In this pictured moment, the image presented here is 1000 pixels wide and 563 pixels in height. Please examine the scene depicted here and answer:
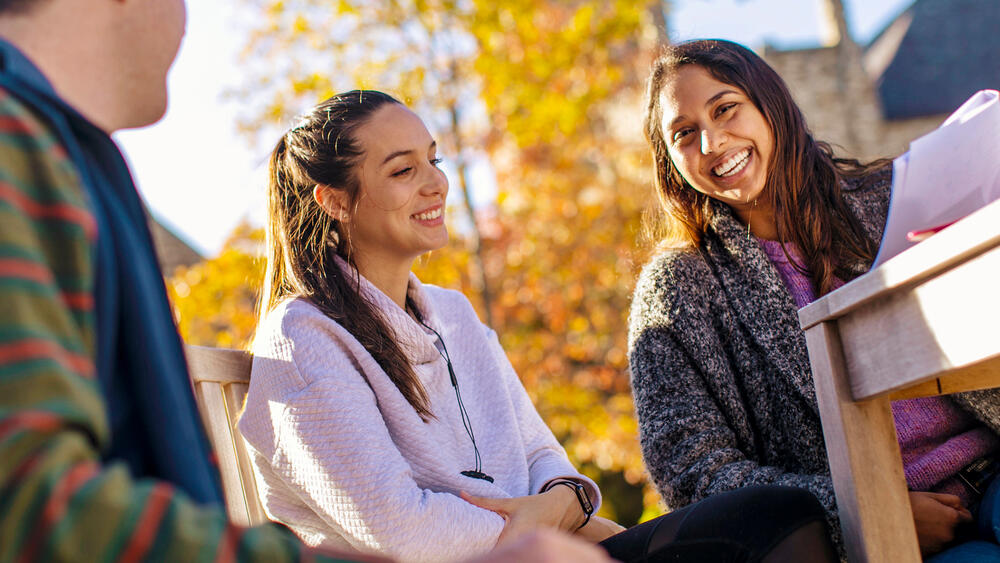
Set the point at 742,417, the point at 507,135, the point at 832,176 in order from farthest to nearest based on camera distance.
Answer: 1. the point at 507,135
2. the point at 832,176
3. the point at 742,417

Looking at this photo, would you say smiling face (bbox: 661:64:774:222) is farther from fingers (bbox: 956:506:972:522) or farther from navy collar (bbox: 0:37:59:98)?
navy collar (bbox: 0:37:59:98)

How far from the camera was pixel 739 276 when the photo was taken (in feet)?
6.85

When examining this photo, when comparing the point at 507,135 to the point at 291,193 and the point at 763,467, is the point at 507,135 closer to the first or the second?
the point at 291,193

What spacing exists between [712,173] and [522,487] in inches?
37.2

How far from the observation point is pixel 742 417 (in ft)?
6.28

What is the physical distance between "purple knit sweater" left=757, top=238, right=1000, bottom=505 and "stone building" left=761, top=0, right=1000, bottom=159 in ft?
45.4

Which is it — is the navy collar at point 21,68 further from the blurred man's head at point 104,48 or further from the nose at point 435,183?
the nose at point 435,183

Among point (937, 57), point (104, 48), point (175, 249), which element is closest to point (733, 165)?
point (104, 48)

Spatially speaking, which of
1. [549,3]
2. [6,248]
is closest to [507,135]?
[549,3]

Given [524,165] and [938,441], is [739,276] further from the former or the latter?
[524,165]

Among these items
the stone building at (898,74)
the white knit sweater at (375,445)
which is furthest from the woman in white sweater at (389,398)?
the stone building at (898,74)

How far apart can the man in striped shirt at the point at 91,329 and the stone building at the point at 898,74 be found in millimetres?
15198

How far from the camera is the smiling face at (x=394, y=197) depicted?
6.64ft

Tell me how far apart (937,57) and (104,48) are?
64.8ft
